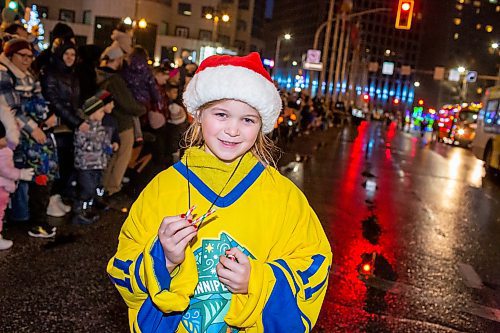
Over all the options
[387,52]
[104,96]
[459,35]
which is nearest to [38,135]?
[104,96]

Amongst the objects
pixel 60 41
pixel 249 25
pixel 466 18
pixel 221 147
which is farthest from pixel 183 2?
pixel 466 18

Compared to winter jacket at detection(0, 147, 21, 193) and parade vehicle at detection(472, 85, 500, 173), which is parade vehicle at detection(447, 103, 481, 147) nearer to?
Result: parade vehicle at detection(472, 85, 500, 173)

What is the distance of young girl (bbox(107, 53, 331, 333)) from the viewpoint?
1.87m

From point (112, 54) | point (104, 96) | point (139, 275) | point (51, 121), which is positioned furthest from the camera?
point (112, 54)

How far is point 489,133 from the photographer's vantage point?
1981 centimetres

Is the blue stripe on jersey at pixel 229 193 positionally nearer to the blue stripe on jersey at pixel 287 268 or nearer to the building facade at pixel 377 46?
the blue stripe on jersey at pixel 287 268

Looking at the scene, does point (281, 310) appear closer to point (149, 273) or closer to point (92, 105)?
point (149, 273)

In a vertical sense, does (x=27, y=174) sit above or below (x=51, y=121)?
below

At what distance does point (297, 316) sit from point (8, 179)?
444cm

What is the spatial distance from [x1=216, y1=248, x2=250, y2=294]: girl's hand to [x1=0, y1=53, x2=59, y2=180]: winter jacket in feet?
14.3

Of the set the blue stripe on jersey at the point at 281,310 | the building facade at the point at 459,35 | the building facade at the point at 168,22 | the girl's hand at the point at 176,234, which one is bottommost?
the blue stripe on jersey at the point at 281,310

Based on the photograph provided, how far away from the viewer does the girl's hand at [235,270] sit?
1798 millimetres

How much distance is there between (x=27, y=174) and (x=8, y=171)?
286 millimetres

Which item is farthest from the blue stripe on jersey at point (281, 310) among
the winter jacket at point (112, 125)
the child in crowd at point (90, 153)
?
the winter jacket at point (112, 125)
